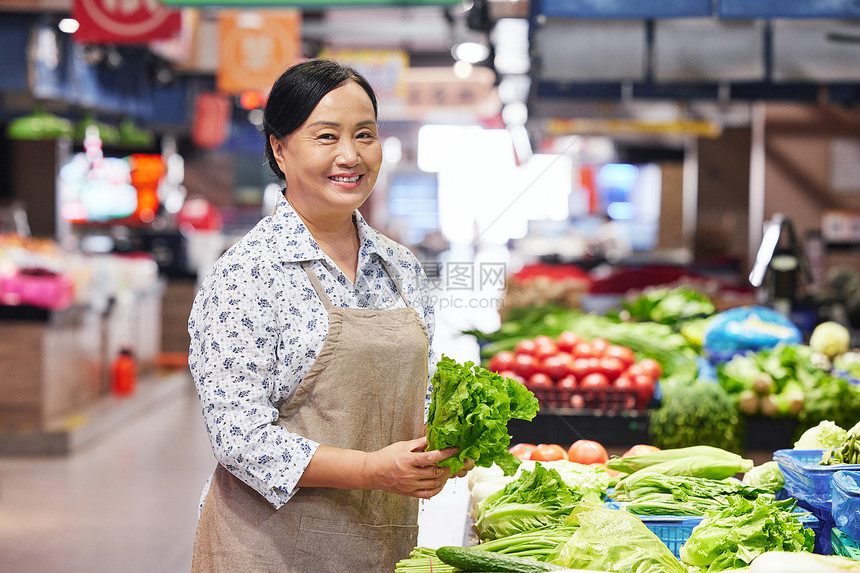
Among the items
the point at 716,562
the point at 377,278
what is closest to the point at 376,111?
the point at 377,278

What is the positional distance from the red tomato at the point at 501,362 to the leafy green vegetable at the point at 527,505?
1.87 meters

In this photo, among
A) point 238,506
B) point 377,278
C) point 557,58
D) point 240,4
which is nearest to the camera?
point 238,506

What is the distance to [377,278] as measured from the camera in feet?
8.02

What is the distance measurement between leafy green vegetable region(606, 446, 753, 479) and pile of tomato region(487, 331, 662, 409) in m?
1.29

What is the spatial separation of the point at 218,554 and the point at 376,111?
1.11 meters

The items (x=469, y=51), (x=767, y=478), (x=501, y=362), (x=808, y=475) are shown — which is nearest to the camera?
(x=808, y=475)

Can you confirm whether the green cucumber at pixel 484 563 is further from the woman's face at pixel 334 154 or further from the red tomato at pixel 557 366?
the red tomato at pixel 557 366

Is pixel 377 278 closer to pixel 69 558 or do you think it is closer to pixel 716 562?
pixel 716 562

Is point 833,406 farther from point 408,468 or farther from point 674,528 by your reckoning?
point 408,468

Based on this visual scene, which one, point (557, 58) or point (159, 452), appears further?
point (159, 452)

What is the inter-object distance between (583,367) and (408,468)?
7.83ft

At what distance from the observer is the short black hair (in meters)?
2.23

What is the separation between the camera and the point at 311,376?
2.20 metres

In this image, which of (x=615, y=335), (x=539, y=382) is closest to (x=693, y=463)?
(x=539, y=382)
